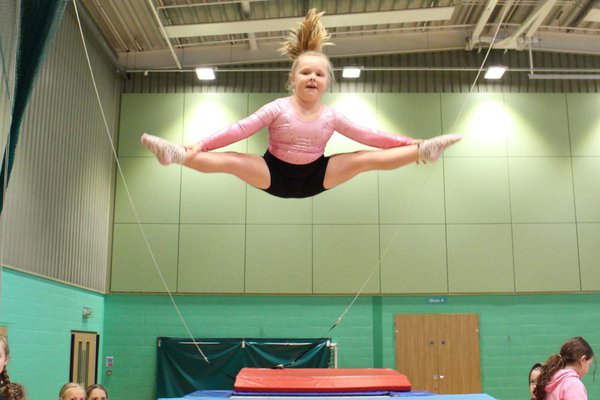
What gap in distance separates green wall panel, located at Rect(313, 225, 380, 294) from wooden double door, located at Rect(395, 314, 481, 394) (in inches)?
32.8

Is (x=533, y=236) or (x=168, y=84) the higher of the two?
(x=168, y=84)

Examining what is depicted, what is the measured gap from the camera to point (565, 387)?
3.21 m

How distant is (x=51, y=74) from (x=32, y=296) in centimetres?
277

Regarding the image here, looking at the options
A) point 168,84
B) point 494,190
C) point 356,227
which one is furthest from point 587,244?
point 168,84

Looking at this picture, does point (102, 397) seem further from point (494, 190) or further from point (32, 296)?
point (494, 190)

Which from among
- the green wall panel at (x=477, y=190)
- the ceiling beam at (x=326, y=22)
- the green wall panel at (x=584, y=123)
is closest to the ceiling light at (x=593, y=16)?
the green wall panel at (x=584, y=123)

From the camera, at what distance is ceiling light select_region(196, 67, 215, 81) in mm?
9930

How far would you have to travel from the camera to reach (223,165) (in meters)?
3.37

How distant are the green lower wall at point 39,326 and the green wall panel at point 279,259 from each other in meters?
2.57

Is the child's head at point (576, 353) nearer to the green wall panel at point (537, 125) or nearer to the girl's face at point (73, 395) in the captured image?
the girl's face at point (73, 395)

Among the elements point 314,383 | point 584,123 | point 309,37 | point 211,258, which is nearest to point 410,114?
point 584,123

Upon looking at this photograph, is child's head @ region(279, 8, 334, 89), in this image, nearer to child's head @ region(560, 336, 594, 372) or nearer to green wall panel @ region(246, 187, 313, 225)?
child's head @ region(560, 336, 594, 372)

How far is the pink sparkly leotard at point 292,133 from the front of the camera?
3.45 meters

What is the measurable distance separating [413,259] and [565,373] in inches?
272
